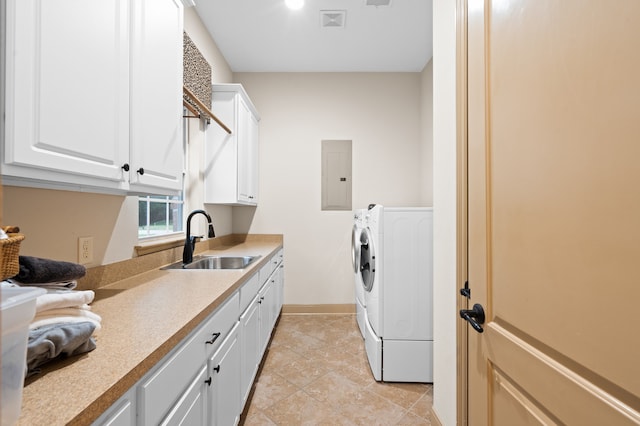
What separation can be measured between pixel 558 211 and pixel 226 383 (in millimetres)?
1406

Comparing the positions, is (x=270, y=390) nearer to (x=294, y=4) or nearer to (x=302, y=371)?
(x=302, y=371)

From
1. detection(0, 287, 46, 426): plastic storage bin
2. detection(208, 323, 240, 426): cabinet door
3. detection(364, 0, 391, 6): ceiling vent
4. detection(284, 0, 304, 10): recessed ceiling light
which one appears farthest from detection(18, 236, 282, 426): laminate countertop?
detection(364, 0, 391, 6): ceiling vent

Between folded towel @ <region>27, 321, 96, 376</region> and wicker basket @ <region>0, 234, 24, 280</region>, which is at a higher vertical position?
wicker basket @ <region>0, 234, 24, 280</region>

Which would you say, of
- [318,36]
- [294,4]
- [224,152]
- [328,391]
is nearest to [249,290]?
[328,391]

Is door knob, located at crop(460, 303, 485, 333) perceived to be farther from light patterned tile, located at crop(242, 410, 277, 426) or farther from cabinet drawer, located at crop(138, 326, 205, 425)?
light patterned tile, located at crop(242, 410, 277, 426)

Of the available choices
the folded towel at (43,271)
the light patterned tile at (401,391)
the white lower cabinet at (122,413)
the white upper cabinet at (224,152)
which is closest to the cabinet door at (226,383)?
the white lower cabinet at (122,413)

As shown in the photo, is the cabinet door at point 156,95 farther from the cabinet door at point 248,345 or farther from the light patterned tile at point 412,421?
the light patterned tile at point 412,421

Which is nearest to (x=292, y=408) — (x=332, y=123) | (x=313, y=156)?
(x=313, y=156)

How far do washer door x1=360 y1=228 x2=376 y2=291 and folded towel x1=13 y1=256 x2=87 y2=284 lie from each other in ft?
6.05

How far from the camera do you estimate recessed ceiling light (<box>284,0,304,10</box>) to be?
2616mm

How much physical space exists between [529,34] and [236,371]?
174 centimetres

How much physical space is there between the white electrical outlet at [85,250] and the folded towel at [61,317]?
59 cm

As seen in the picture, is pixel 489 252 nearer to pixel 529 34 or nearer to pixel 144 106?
pixel 529 34

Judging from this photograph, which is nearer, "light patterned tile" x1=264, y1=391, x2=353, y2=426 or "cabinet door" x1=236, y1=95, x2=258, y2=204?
"light patterned tile" x1=264, y1=391, x2=353, y2=426
